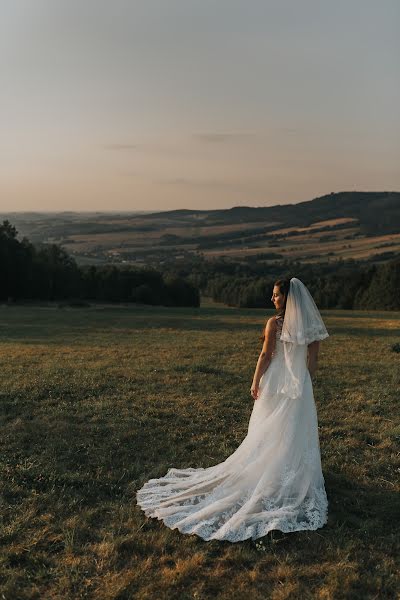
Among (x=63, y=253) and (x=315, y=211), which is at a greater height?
(x=315, y=211)

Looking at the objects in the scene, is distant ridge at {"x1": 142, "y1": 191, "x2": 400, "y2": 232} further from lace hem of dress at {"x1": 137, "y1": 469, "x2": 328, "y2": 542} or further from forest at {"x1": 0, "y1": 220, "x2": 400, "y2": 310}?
lace hem of dress at {"x1": 137, "y1": 469, "x2": 328, "y2": 542}

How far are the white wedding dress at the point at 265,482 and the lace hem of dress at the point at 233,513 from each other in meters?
0.01

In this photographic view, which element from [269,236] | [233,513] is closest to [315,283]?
[269,236]

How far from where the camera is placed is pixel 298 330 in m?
7.13

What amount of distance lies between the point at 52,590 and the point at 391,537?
449 centimetres

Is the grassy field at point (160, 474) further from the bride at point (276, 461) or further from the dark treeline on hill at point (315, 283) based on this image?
the dark treeline on hill at point (315, 283)

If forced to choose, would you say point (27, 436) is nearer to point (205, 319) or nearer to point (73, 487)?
point (73, 487)

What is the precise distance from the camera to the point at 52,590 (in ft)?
16.9

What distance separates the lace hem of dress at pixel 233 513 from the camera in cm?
619

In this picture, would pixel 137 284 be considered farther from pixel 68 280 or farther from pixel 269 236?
pixel 269 236

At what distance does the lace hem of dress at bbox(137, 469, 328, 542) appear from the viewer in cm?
619

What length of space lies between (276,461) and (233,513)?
3.53 feet

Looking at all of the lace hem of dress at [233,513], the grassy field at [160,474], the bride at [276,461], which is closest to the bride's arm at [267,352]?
the bride at [276,461]

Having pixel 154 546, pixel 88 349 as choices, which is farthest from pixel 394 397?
pixel 88 349
